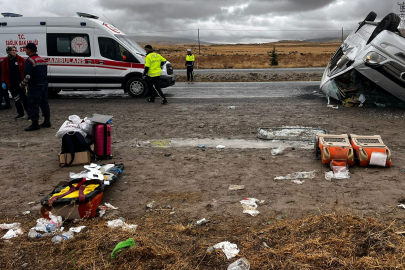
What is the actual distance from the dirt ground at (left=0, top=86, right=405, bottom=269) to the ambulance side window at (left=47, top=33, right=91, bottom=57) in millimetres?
3282

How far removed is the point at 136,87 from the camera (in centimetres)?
1163

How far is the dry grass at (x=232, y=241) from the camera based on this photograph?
8.73 ft

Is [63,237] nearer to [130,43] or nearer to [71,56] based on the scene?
[71,56]

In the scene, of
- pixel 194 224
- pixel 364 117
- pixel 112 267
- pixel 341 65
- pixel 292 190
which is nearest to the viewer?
pixel 112 267

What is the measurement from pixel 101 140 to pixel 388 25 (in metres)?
7.56

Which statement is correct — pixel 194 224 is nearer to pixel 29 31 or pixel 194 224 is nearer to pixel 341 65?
pixel 341 65

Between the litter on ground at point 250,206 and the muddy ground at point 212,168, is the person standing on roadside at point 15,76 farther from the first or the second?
the litter on ground at point 250,206

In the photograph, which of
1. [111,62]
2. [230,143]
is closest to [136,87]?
[111,62]

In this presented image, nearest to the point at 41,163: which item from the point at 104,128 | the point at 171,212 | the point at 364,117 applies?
the point at 104,128

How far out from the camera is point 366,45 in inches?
352

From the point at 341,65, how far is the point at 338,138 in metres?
5.17

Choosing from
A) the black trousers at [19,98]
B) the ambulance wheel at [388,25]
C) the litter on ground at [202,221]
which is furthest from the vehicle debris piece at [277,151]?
the black trousers at [19,98]

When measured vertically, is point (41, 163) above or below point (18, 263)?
above

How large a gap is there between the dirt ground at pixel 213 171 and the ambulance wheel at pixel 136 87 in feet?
10.1
